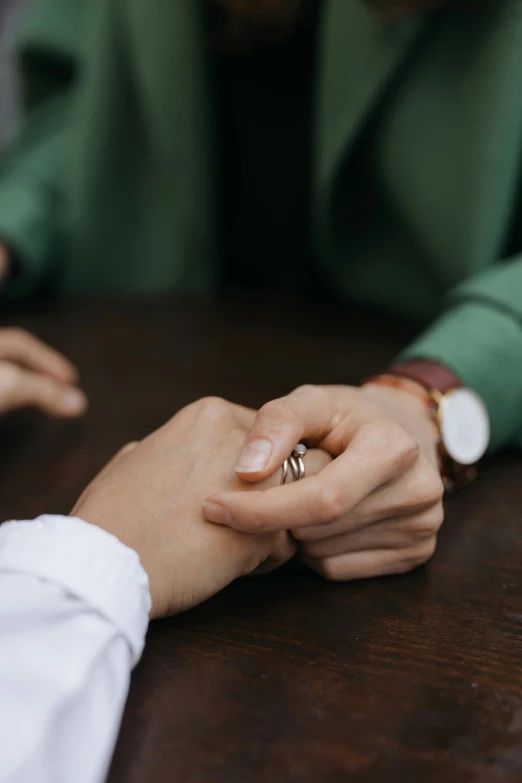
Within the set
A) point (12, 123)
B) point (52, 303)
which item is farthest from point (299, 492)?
point (12, 123)

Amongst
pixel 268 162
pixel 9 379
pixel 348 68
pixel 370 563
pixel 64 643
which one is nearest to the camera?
pixel 64 643

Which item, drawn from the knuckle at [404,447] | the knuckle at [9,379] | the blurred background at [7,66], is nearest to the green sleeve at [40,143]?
the knuckle at [9,379]

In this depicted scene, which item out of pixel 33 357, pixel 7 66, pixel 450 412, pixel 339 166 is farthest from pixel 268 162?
pixel 7 66

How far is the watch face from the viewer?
53 cm

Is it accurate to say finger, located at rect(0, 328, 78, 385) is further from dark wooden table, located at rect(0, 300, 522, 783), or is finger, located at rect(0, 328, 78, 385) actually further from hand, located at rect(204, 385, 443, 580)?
hand, located at rect(204, 385, 443, 580)

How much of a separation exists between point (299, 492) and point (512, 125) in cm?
53

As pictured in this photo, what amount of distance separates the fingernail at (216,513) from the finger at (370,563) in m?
0.07

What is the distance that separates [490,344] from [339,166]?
0.33 metres

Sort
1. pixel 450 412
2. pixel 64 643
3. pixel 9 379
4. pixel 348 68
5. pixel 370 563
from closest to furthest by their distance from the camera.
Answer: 1. pixel 64 643
2. pixel 370 563
3. pixel 450 412
4. pixel 9 379
5. pixel 348 68

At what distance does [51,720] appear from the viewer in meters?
0.29

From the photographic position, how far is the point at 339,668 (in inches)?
13.7

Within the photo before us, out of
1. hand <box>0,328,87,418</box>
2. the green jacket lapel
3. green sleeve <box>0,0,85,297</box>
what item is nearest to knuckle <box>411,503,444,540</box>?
hand <box>0,328,87,418</box>

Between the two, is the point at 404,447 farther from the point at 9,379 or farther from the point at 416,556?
the point at 9,379

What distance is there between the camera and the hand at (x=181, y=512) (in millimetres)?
375
